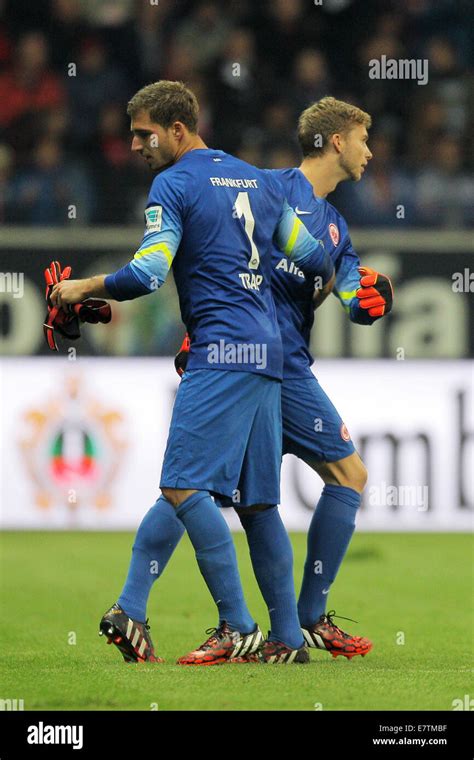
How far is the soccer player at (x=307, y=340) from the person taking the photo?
19.2 feet

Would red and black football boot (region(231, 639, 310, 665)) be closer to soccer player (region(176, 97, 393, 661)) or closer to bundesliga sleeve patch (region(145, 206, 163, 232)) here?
soccer player (region(176, 97, 393, 661))

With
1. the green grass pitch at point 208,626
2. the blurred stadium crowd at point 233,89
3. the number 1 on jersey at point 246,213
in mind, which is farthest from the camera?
the blurred stadium crowd at point 233,89

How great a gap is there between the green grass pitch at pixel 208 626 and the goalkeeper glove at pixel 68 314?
122 cm

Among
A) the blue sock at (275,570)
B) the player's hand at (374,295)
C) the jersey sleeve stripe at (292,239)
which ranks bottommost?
the blue sock at (275,570)

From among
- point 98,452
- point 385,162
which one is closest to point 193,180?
point 98,452

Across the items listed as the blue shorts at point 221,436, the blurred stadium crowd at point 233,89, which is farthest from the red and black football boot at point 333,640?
the blurred stadium crowd at point 233,89

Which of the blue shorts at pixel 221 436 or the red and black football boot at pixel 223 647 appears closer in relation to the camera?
the blue shorts at pixel 221 436

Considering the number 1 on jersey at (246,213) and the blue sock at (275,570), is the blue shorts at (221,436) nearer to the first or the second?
the blue sock at (275,570)

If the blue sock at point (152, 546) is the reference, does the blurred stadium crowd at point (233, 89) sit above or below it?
above

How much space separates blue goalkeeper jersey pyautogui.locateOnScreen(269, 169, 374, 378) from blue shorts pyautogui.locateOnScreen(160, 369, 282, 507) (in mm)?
548

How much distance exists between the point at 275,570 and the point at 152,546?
1.60 feet

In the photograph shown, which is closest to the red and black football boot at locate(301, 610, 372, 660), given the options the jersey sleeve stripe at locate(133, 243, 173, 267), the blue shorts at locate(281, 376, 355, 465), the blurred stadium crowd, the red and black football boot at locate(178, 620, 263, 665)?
the red and black football boot at locate(178, 620, 263, 665)

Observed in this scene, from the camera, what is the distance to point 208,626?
668cm
